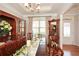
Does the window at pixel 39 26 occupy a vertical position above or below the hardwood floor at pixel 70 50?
above

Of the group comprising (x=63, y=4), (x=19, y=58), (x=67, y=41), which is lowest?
(x=19, y=58)

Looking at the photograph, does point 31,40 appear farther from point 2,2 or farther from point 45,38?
point 2,2

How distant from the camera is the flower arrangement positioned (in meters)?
1.75

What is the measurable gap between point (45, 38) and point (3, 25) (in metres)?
0.68

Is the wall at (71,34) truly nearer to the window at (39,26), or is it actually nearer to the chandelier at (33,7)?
the window at (39,26)

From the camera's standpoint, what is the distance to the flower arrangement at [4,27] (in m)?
1.75

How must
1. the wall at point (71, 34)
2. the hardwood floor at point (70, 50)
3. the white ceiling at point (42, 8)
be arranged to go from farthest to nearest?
1. the wall at point (71, 34)
2. the hardwood floor at point (70, 50)
3. the white ceiling at point (42, 8)

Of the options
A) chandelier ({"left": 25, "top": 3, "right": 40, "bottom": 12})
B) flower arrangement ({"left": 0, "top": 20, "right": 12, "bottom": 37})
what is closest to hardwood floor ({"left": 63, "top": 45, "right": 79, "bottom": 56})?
chandelier ({"left": 25, "top": 3, "right": 40, "bottom": 12})

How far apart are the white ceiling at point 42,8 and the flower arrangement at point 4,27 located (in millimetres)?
192

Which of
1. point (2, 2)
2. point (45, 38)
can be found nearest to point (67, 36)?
point (45, 38)

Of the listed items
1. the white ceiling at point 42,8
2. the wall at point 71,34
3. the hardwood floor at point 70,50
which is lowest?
the hardwood floor at point 70,50

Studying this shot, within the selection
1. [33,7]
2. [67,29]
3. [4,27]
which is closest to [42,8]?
[33,7]

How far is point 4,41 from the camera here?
5.81ft

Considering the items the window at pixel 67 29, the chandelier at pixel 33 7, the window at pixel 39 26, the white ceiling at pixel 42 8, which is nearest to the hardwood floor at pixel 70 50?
the window at pixel 67 29
